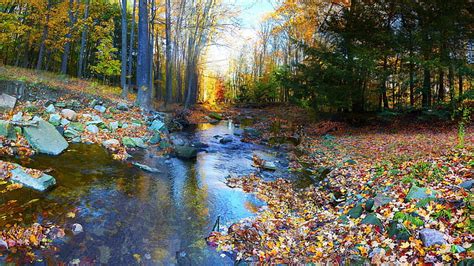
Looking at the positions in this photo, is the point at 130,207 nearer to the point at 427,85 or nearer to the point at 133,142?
the point at 133,142

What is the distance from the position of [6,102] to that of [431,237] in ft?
37.6

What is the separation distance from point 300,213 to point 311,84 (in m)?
12.1

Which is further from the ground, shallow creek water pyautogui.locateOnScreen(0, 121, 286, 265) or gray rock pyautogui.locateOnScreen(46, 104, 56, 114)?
gray rock pyautogui.locateOnScreen(46, 104, 56, 114)

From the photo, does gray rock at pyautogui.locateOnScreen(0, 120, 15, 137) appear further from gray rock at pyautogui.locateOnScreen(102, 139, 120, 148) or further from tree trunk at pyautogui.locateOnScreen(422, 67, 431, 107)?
tree trunk at pyautogui.locateOnScreen(422, 67, 431, 107)

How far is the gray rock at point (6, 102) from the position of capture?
9.41 metres

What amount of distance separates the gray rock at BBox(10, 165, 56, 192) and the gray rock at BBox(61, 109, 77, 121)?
4.56 m

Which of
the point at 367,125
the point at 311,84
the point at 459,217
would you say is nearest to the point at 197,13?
the point at 311,84

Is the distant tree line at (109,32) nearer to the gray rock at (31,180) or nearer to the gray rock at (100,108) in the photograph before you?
the gray rock at (100,108)

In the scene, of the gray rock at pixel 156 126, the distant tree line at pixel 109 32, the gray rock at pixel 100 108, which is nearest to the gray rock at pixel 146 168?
the gray rock at pixel 156 126

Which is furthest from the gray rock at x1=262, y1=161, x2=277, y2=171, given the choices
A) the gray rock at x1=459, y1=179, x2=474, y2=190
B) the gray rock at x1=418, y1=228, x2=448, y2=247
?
the gray rock at x1=418, y1=228, x2=448, y2=247

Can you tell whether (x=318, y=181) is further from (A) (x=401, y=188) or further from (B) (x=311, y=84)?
(B) (x=311, y=84)

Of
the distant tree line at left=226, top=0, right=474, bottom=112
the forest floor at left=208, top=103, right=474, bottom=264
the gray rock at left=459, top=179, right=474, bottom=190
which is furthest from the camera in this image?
the distant tree line at left=226, top=0, right=474, bottom=112

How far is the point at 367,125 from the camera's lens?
670 inches

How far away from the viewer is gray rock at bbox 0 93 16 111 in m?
9.41
